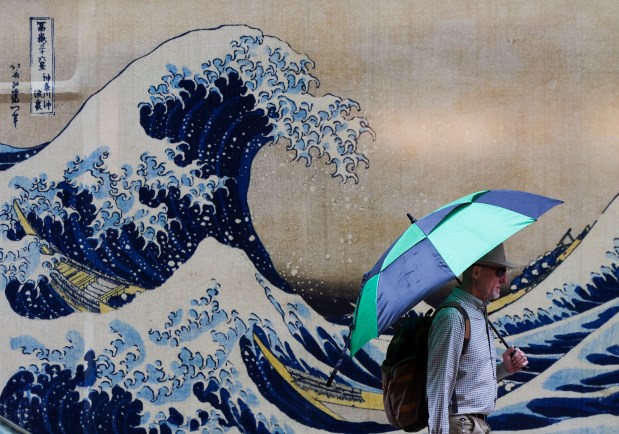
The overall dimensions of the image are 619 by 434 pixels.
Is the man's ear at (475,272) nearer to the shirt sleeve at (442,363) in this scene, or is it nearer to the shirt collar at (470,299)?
the shirt collar at (470,299)

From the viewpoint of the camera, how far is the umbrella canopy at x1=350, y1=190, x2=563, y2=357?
156 inches

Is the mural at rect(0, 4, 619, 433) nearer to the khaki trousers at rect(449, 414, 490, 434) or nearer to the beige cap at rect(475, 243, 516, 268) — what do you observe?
the beige cap at rect(475, 243, 516, 268)

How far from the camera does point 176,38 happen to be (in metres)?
6.76

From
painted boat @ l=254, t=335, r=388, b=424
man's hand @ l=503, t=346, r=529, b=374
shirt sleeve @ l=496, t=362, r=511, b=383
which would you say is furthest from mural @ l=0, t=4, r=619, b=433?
man's hand @ l=503, t=346, r=529, b=374

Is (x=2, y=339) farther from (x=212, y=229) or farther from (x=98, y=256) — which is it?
(x=212, y=229)

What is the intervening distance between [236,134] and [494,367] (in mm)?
2907

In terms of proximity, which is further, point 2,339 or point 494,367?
point 2,339

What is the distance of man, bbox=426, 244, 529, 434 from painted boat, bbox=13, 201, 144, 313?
2.92 meters

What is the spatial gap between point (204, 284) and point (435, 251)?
2888mm

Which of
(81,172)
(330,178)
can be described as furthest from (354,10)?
(81,172)

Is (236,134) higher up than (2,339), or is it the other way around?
(236,134)

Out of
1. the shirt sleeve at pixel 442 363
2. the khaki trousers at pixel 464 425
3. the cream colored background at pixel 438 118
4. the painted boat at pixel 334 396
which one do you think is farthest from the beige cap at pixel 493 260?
the painted boat at pixel 334 396

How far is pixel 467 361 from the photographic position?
4348 mm

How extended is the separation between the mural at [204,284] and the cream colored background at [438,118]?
97mm
